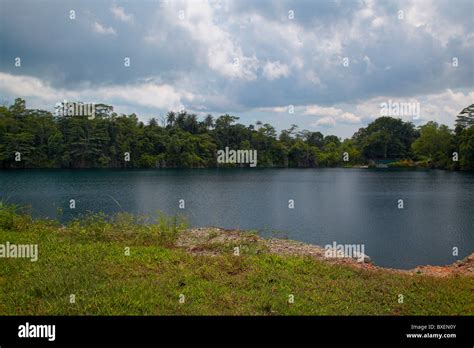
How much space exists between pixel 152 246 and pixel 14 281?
4.00 m

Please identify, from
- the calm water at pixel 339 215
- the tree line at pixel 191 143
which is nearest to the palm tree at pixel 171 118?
the tree line at pixel 191 143

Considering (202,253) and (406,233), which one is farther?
(406,233)

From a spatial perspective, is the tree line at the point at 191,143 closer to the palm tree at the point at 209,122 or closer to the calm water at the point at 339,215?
the palm tree at the point at 209,122

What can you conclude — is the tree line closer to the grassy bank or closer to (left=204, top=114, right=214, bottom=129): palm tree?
(left=204, top=114, right=214, bottom=129): palm tree

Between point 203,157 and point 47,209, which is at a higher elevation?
point 203,157

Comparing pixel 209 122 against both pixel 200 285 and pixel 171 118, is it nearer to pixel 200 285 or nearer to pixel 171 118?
pixel 171 118

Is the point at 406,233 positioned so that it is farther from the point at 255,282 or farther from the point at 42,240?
the point at 42,240

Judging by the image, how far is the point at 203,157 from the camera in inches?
4269

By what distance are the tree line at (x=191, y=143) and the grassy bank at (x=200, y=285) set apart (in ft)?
199

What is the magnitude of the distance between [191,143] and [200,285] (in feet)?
325

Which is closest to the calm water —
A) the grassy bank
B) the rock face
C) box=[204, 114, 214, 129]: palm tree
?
the rock face

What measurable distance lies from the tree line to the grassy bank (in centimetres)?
6062
